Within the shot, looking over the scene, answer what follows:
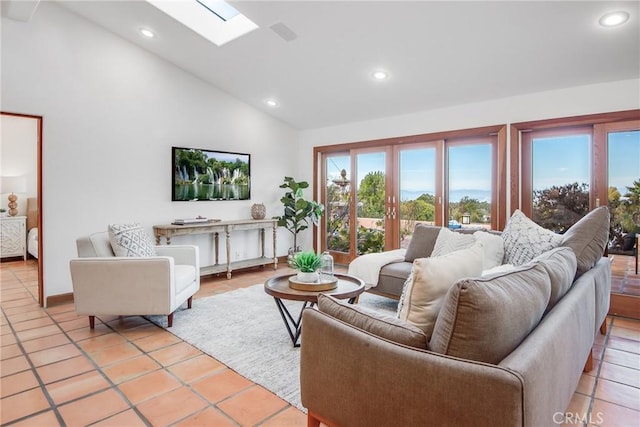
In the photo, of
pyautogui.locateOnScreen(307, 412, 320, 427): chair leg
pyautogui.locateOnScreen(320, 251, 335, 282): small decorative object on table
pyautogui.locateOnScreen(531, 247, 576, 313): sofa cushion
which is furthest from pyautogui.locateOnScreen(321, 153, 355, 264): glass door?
pyautogui.locateOnScreen(307, 412, 320, 427): chair leg

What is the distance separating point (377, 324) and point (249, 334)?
1930 mm

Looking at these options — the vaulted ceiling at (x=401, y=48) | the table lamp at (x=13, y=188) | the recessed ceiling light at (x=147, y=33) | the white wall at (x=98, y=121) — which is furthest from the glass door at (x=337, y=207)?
the table lamp at (x=13, y=188)

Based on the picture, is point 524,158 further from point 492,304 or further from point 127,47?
point 127,47

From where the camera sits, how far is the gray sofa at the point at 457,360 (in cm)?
95

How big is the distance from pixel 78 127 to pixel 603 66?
5261mm

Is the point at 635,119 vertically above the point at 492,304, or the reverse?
the point at 635,119

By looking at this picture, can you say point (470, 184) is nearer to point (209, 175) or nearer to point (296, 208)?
point (296, 208)

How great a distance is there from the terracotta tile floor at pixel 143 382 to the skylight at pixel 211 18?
3.03 metres

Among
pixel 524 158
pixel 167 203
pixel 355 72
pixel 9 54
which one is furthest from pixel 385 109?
pixel 9 54

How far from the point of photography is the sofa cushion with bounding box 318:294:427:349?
3.86 ft

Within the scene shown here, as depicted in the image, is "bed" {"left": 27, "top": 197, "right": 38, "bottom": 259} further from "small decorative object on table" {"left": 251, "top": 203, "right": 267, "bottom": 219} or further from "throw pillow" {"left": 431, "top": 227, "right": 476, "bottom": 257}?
"throw pillow" {"left": 431, "top": 227, "right": 476, "bottom": 257}

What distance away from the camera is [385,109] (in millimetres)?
4871

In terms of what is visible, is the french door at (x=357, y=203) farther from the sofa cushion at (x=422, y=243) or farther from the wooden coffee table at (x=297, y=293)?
the wooden coffee table at (x=297, y=293)

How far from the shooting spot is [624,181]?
340cm
